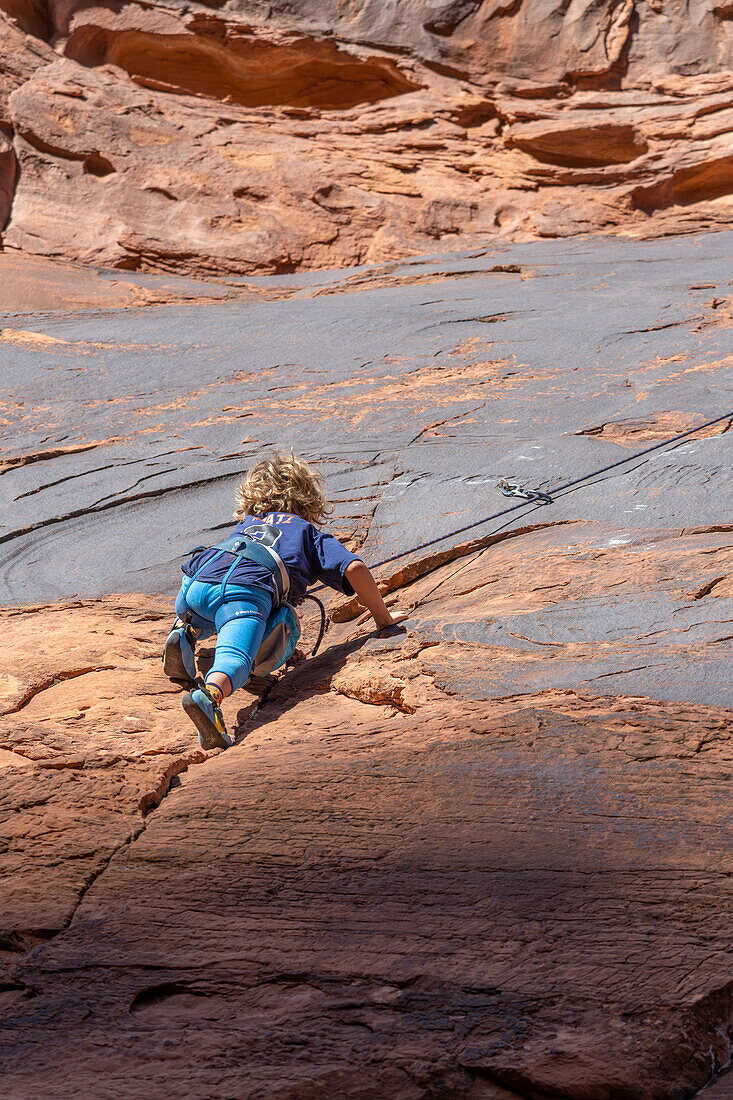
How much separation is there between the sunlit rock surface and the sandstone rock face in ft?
19.8

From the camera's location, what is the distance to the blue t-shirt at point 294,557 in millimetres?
3688

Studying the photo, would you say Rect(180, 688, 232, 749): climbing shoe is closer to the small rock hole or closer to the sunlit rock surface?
the sunlit rock surface

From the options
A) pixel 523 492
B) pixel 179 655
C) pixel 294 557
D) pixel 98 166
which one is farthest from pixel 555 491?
pixel 98 166

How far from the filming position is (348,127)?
43.3 feet

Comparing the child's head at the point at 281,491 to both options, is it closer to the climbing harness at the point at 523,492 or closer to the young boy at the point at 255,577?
the young boy at the point at 255,577

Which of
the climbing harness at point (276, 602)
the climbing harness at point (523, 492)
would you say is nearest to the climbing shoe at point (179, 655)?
the climbing harness at point (276, 602)

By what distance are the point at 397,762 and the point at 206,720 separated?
74cm

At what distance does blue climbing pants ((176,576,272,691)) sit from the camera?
11.0 feet

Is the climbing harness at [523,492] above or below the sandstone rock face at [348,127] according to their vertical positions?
below

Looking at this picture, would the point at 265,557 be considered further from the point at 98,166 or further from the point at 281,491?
the point at 98,166

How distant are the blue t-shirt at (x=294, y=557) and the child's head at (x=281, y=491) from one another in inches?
6.6

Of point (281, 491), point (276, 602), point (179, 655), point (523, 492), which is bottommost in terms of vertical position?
point (179, 655)

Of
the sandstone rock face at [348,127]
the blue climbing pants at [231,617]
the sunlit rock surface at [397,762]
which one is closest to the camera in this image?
the sunlit rock surface at [397,762]

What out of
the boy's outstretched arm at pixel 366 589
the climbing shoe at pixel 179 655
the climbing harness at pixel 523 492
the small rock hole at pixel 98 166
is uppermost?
the small rock hole at pixel 98 166
